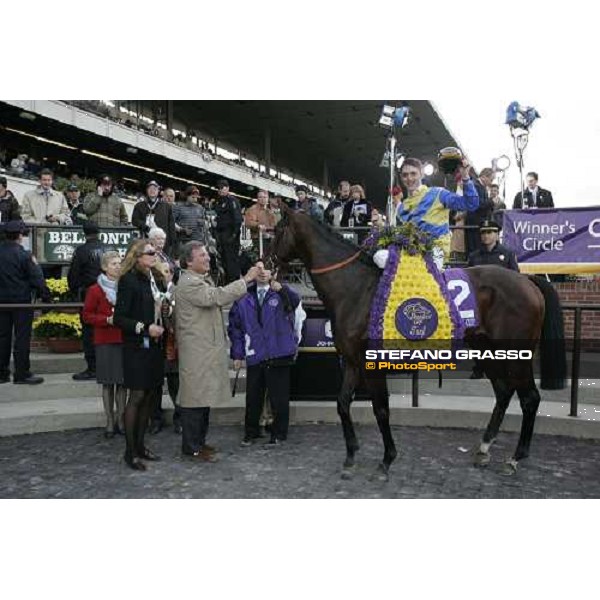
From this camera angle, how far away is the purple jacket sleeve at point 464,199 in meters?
3.88

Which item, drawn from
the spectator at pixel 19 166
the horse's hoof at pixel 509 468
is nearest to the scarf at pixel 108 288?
the horse's hoof at pixel 509 468

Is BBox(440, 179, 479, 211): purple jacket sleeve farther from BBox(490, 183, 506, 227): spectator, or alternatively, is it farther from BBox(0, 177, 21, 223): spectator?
BBox(0, 177, 21, 223): spectator

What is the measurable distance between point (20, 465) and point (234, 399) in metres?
2.25

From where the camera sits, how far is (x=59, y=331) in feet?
23.7

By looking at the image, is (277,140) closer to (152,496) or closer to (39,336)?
(39,336)

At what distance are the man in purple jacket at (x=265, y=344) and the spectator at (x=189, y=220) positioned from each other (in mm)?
4174

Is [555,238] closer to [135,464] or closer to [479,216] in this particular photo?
[479,216]

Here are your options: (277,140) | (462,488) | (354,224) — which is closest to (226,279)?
(354,224)

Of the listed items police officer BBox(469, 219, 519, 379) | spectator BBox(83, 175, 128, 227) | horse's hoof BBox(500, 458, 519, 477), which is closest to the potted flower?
spectator BBox(83, 175, 128, 227)

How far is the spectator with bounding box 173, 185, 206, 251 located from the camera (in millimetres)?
9008

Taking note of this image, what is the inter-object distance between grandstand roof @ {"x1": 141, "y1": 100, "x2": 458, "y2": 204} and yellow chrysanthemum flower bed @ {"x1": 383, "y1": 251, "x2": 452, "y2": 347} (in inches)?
96.2

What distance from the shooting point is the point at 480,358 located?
3652 mm

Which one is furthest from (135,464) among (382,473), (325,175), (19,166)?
(325,175)

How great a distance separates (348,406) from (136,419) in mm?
1808
